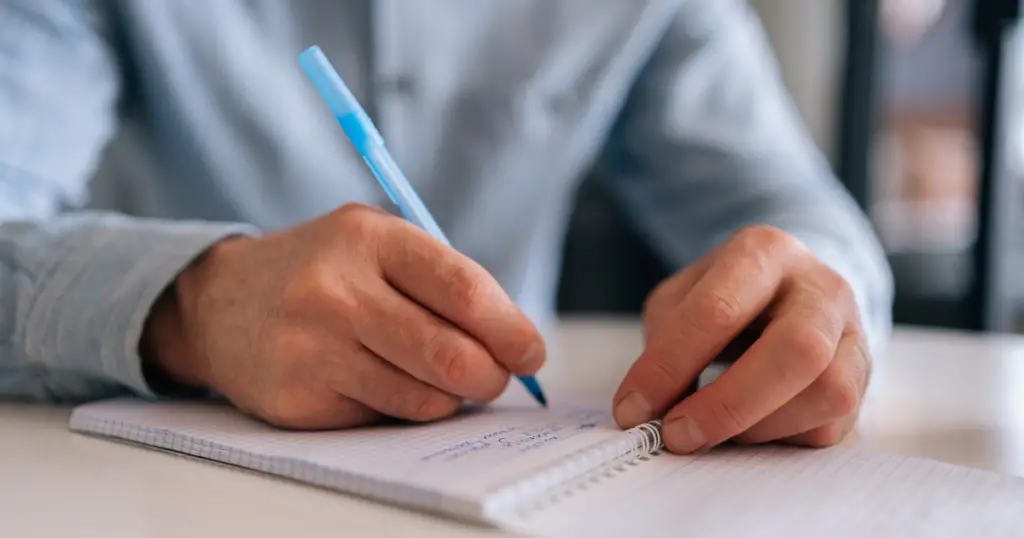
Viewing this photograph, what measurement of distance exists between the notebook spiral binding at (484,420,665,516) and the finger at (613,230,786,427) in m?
0.01

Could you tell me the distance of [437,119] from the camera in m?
0.81

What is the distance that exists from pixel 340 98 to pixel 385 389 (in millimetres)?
153

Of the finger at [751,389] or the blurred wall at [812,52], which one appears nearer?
the finger at [751,389]

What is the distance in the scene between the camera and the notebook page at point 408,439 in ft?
0.95

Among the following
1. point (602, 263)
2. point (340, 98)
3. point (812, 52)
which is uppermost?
point (812, 52)

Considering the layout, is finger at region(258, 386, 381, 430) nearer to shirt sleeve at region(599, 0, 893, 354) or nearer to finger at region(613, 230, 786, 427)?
finger at region(613, 230, 786, 427)

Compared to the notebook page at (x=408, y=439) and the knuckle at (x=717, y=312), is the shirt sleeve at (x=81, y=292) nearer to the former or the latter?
the notebook page at (x=408, y=439)

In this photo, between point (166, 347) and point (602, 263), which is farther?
point (602, 263)

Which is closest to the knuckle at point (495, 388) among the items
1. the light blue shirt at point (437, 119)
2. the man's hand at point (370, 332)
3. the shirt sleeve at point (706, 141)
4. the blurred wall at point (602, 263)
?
the man's hand at point (370, 332)

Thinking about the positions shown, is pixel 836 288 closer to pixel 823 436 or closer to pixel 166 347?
pixel 823 436

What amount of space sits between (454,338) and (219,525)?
135 mm

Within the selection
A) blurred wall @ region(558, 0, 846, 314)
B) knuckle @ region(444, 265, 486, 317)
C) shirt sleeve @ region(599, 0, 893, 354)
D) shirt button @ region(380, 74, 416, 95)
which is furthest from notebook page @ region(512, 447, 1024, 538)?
blurred wall @ region(558, 0, 846, 314)

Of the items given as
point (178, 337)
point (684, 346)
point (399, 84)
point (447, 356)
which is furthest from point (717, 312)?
point (399, 84)

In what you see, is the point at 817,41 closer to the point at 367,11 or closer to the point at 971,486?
the point at 367,11
